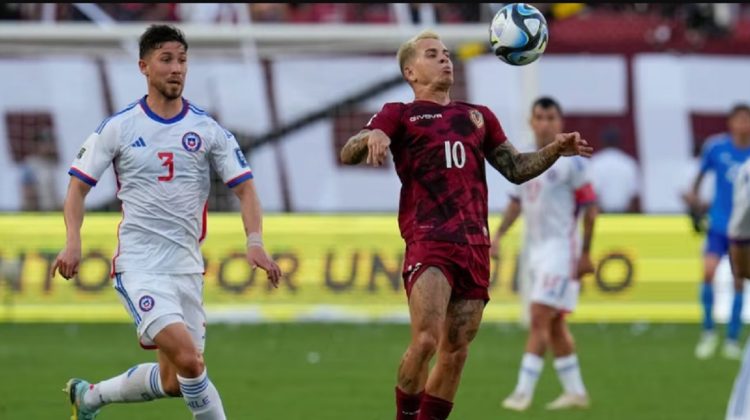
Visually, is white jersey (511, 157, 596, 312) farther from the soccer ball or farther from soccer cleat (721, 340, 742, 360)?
soccer cleat (721, 340, 742, 360)

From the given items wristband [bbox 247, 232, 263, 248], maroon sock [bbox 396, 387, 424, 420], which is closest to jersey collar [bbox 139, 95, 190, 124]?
wristband [bbox 247, 232, 263, 248]

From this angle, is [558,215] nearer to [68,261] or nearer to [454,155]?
[454,155]

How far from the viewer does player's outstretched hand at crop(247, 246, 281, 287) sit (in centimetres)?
859

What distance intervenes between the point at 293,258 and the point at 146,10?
4900mm

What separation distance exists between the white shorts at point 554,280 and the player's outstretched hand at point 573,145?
3753 millimetres

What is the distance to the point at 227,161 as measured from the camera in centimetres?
904

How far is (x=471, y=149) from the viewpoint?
8.99m

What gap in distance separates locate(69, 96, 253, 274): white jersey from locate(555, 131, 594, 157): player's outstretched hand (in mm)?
1710

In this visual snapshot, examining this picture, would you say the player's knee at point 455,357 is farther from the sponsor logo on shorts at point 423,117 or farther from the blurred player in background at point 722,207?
the blurred player in background at point 722,207

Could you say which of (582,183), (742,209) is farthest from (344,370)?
(742,209)

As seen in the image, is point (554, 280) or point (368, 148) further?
point (554, 280)

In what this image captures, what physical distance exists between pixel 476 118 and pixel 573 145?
69 cm

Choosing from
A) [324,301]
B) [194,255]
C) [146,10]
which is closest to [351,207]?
[146,10]

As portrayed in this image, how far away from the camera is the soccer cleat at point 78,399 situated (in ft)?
32.0
